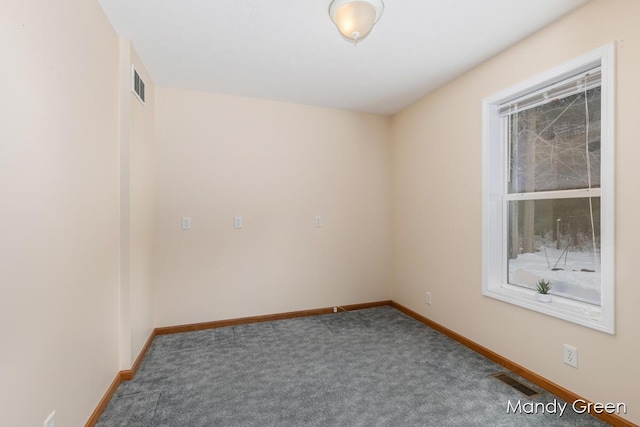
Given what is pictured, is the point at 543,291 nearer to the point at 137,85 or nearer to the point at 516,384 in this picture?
the point at 516,384

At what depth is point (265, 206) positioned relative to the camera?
3.42 metres

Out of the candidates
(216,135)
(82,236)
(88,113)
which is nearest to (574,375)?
(82,236)

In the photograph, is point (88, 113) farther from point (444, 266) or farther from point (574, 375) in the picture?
point (574, 375)

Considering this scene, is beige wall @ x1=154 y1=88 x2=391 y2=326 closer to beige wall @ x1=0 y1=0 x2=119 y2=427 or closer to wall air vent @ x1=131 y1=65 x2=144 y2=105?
wall air vent @ x1=131 y1=65 x2=144 y2=105

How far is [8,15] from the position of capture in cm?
111

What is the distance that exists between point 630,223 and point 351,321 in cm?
247

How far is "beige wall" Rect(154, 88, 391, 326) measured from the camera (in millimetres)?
3102

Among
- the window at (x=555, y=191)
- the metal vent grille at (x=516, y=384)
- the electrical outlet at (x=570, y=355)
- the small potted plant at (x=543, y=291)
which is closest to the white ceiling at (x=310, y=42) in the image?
the window at (x=555, y=191)

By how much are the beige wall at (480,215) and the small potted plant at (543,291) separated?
0.14 metres

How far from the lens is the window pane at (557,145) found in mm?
1947

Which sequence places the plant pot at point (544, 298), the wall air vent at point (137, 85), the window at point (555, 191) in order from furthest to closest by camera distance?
the wall air vent at point (137, 85) < the plant pot at point (544, 298) < the window at point (555, 191)

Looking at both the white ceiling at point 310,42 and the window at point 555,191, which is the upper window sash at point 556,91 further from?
the white ceiling at point 310,42

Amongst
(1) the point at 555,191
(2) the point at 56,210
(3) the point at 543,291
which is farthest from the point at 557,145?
(2) the point at 56,210

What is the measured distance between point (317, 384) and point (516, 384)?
4.56ft
